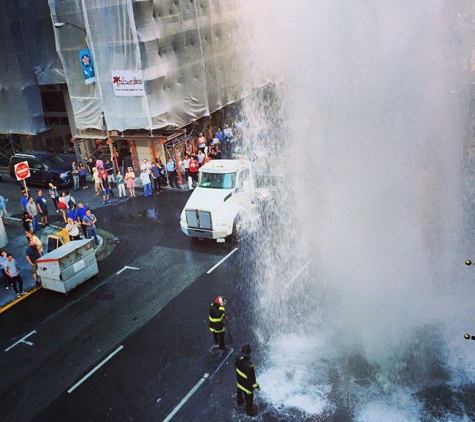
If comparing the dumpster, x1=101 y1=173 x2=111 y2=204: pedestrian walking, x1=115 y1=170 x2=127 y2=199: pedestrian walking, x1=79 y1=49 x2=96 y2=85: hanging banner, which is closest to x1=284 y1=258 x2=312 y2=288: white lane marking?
the dumpster

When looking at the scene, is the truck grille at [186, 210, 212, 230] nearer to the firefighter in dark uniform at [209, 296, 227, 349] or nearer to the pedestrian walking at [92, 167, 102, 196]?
the firefighter in dark uniform at [209, 296, 227, 349]

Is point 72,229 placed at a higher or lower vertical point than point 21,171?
lower

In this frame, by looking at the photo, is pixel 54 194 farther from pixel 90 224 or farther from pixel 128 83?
pixel 128 83

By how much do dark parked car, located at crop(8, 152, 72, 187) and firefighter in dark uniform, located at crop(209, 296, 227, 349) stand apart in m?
14.9

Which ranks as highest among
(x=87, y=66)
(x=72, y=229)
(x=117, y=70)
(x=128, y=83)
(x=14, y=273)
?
(x=87, y=66)

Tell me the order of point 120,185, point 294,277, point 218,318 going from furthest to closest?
point 120,185
point 294,277
point 218,318

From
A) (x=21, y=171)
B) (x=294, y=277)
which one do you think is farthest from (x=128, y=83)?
(x=294, y=277)

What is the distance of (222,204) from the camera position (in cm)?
1691

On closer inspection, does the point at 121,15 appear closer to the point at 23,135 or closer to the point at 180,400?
the point at 23,135

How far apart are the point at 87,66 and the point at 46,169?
4.98 meters

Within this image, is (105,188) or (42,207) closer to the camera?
(42,207)

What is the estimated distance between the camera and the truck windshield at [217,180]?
17625mm

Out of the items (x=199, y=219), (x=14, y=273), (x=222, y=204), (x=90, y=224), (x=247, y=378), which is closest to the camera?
(x=247, y=378)

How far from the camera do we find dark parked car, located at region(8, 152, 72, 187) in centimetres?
2367
